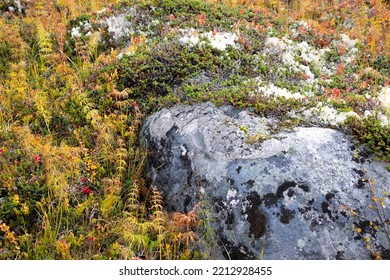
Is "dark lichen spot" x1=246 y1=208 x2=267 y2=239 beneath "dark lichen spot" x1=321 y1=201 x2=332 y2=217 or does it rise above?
beneath

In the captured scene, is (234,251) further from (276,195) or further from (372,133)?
(372,133)

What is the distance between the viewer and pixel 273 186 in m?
4.88

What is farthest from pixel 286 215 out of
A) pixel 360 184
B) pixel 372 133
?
pixel 372 133

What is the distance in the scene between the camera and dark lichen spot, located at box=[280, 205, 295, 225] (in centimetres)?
464

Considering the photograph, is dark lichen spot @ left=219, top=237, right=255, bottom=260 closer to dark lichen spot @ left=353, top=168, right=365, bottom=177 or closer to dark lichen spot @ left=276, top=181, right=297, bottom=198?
dark lichen spot @ left=276, top=181, right=297, bottom=198

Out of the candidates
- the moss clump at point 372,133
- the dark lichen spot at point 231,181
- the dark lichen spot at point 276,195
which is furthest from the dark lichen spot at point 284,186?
the moss clump at point 372,133

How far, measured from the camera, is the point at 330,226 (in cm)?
455

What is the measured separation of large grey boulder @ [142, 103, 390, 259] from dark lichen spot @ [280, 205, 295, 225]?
0.01 metres

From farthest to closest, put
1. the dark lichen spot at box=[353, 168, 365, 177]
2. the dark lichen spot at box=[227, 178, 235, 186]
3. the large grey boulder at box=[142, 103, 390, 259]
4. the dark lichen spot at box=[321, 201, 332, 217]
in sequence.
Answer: the dark lichen spot at box=[227, 178, 235, 186] < the dark lichen spot at box=[353, 168, 365, 177] < the dark lichen spot at box=[321, 201, 332, 217] < the large grey boulder at box=[142, 103, 390, 259]

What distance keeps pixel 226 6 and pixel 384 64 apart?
393cm

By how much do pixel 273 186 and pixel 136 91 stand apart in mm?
3347

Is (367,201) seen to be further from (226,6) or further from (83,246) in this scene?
(226,6)

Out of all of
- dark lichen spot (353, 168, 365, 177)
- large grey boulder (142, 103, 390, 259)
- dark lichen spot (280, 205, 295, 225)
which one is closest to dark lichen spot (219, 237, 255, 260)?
large grey boulder (142, 103, 390, 259)
